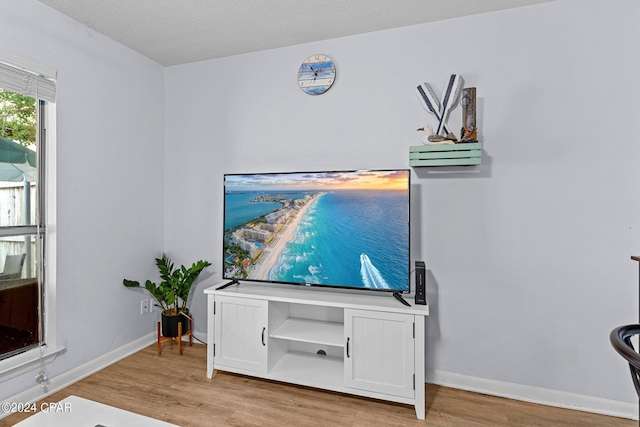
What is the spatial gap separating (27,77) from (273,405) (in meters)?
2.46

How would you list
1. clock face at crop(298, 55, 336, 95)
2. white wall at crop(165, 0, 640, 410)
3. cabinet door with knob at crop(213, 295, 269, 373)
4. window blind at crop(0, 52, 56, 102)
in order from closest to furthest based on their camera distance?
window blind at crop(0, 52, 56, 102) < white wall at crop(165, 0, 640, 410) < cabinet door with knob at crop(213, 295, 269, 373) < clock face at crop(298, 55, 336, 95)

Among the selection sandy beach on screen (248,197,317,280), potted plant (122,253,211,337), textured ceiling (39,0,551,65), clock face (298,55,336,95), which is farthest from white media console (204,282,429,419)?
textured ceiling (39,0,551,65)

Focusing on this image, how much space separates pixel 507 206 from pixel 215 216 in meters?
2.26

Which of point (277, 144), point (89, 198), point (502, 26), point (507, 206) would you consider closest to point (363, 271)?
point (507, 206)

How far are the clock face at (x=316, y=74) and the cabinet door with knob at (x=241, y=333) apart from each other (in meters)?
1.62

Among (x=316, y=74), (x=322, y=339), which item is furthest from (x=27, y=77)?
(x=322, y=339)

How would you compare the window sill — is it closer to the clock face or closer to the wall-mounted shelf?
the clock face

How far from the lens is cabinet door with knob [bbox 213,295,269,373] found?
7.52ft

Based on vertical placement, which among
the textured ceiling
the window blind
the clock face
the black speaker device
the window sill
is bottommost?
the window sill

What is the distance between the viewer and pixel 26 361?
6.72 feet

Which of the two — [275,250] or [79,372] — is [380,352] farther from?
[79,372]

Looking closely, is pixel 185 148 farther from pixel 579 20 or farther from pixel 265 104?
pixel 579 20

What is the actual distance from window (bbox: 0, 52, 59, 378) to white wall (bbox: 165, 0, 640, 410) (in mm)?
1641

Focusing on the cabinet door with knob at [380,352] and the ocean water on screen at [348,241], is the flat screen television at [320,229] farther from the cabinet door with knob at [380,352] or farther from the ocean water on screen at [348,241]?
the cabinet door with knob at [380,352]
